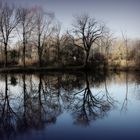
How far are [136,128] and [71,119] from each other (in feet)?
7.99

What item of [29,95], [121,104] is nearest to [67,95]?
[29,95]

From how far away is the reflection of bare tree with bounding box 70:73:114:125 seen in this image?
31.2 feet

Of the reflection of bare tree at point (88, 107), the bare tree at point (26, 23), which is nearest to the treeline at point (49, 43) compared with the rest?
the bare tree at point (26, 23)

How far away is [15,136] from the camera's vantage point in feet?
23.4

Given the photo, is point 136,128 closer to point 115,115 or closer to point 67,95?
point 115,115

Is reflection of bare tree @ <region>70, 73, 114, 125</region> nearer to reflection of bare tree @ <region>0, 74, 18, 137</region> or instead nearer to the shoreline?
reflection of bare tree @ <region>0, 74, 18, 137</region>

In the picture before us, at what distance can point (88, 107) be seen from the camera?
1135 cm

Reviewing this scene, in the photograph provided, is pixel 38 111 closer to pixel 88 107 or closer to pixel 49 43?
pixel 88 107

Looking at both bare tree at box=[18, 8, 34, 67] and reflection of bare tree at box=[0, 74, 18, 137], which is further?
bare tree at box=[18, 8, 34, 67]

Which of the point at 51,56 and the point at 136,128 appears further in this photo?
the point at 51,56

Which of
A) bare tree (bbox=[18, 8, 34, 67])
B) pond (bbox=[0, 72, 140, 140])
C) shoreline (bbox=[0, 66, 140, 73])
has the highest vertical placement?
bare tree (bbox=[18, 8, 34, 67])

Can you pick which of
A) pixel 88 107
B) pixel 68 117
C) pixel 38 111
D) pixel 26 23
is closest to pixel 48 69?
pixel 26 23

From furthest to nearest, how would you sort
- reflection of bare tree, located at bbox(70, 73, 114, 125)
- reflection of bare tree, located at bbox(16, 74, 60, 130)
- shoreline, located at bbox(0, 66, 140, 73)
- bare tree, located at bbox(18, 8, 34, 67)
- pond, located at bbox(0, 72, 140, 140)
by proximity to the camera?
bare tree, located at bbox(18, 8, 34, 67) → shoreline, located at bbox(0, 66, 140, 73) → reflection of bare tree, located at bbox(70, 73, 114, 125) → reflection of bare tree, located at bbox(16, 74, 60, 130) → pond, located at bbox(0, 72, 140, 140)

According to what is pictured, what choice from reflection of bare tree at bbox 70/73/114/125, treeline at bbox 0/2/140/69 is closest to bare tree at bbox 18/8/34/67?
treeline at bbox 0/2/140/69
